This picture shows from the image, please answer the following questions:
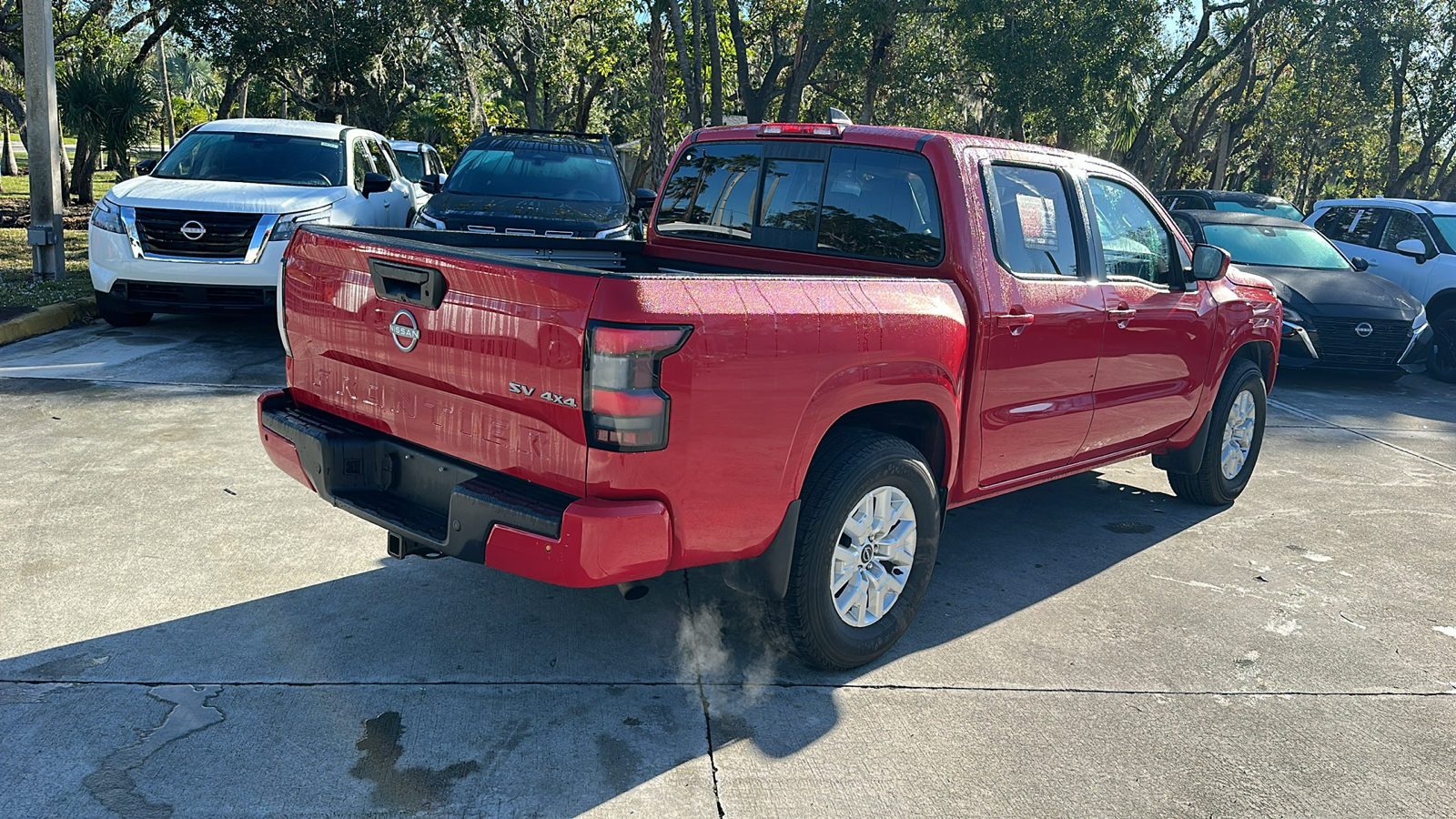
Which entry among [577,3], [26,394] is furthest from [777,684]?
[577,3]

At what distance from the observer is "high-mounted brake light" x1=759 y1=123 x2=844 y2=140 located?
14.8ft

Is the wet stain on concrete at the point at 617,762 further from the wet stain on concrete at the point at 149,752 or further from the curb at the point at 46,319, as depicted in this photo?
the curb at the point at 46,319

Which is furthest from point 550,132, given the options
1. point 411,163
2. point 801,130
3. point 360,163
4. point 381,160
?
point 801,130

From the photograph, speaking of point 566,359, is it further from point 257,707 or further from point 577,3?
point 577,3

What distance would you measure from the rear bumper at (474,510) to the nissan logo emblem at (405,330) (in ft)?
1.08

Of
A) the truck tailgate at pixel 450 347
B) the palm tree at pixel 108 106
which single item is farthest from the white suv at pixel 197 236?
the palm tree at pixel 108 106

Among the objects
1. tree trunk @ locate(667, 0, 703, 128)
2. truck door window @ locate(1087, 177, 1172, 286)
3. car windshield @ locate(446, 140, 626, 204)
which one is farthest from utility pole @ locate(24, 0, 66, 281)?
tree trunk @ locate(667, 0, 703, 128)

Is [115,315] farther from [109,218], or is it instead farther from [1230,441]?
[1230,441]

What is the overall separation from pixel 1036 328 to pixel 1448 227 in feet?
33.0

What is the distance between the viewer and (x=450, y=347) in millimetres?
3322

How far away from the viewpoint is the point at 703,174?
16.3ft

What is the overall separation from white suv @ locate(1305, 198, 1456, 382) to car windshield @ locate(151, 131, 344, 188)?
1026 cm

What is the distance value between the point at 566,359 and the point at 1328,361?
950cm

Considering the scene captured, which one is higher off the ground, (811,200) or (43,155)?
(811,200)
